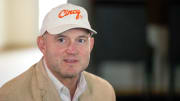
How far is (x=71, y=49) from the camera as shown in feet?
3.17

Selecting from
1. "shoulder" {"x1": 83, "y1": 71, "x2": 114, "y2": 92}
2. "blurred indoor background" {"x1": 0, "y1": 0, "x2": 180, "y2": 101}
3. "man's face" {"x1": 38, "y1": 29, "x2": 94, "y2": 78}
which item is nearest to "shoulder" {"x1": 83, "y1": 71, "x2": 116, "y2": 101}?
"shoulder" {"x1": 83, "y1": 71, "x2": 114, "y2": 92}

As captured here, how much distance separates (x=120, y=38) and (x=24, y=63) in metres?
1.45

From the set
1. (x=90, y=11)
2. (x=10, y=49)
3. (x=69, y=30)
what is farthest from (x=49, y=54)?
(x=90, y=11)

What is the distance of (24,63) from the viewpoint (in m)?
2.08

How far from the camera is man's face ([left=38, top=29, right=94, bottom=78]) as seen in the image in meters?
0.97

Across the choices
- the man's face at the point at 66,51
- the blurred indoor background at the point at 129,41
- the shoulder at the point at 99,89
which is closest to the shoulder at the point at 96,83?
the shoulder at the point at 99,89

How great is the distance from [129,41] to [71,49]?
2.40 m

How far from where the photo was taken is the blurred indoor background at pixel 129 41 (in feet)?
9.94

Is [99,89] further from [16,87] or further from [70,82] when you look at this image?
[16,87]

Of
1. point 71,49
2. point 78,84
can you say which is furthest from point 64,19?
point 78,84

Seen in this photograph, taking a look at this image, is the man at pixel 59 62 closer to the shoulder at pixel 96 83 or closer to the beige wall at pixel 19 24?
the shoulder at pixel 96 83

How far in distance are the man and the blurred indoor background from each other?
1.72 meters

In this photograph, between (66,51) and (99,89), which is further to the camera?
(99,89)

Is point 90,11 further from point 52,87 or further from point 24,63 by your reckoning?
point 52,87
